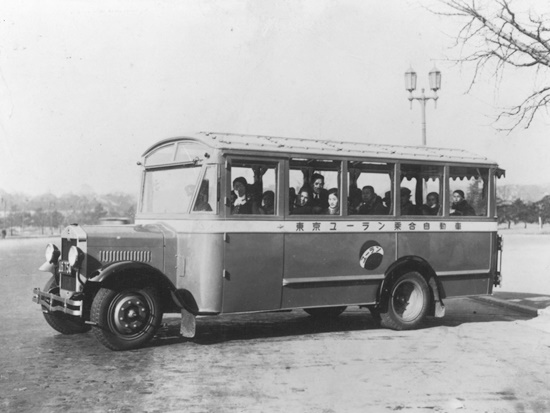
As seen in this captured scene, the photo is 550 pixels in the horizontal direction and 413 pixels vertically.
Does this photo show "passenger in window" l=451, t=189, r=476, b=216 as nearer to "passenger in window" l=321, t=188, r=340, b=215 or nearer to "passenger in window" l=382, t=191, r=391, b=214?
"passenger in window" l=382, t=191, r=391, b=214

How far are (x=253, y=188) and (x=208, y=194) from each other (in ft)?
2.05

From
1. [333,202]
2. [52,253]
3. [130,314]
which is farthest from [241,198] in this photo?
[52,253]

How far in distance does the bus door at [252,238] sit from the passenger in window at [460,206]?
3.09m

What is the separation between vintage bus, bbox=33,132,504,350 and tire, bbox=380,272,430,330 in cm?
2

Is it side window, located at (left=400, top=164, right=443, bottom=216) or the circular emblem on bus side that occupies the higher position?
side window, located at (left=400, top=164, right=443, bottom=216)

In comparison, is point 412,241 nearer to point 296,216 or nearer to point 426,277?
point 426,277

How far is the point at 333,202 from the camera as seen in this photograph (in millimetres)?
9086

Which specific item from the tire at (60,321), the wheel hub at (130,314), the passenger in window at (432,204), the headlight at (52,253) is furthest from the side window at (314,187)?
the tire at (60,321)

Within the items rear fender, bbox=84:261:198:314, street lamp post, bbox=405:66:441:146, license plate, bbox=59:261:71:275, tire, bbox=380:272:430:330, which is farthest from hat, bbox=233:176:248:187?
street lamp post, bbox=405:66:441:146

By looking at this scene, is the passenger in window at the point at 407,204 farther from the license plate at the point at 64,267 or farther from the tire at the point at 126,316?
the license plate at the point at 64,267

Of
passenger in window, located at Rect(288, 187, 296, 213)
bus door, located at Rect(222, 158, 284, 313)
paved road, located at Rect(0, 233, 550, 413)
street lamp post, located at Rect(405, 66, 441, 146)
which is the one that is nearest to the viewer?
paved road, located at Rect(0, 233, 550, 413)

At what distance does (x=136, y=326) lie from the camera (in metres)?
7.82

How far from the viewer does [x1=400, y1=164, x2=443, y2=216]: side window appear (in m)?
9.75

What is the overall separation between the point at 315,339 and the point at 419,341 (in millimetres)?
1323
